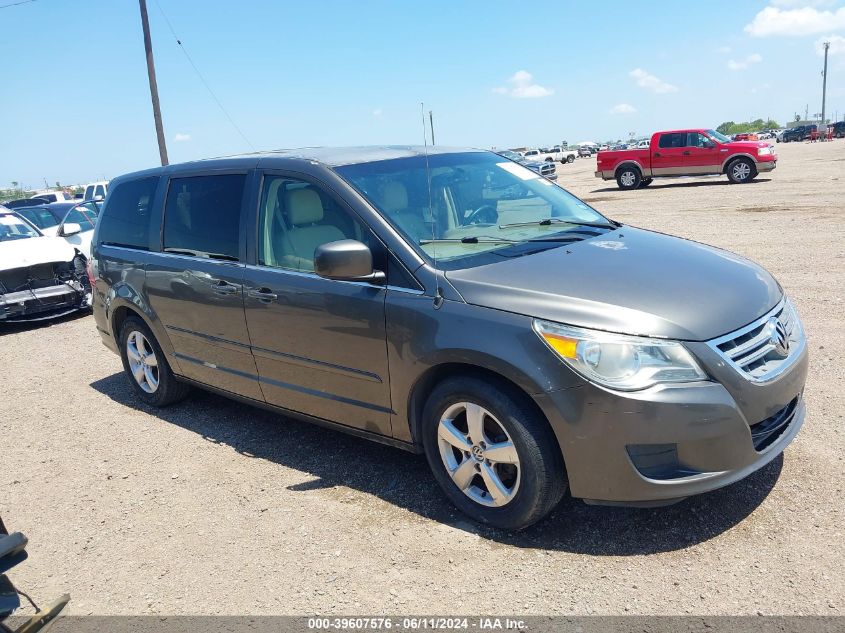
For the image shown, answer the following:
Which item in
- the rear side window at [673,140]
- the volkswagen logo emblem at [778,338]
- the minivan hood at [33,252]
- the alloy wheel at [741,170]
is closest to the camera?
the volkswagen logo emblem at [778,338]

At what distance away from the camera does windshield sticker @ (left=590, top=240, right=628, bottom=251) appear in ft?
12.3

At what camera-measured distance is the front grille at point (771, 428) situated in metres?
3.01

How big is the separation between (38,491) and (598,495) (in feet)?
11.4

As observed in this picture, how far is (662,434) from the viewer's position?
2826 millimetres

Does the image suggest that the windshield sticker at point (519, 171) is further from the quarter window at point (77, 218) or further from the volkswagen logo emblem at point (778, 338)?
the quarter window at point (77, 218)

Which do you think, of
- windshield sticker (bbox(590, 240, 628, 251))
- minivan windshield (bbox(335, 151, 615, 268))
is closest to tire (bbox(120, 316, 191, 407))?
minivan windshield (bbox(335, 151, 615, 268))

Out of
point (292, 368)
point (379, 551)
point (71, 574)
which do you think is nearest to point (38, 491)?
point (71, 574)

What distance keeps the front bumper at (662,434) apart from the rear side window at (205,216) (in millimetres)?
2460

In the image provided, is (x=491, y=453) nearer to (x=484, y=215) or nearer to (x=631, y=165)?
(x=484, y=215)

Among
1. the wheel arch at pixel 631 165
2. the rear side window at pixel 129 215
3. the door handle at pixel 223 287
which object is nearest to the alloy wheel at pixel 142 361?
the rear side window at pixel 129 215

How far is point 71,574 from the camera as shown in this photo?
3.38 metres

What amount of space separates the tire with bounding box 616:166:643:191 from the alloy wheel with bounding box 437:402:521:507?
23011 mm

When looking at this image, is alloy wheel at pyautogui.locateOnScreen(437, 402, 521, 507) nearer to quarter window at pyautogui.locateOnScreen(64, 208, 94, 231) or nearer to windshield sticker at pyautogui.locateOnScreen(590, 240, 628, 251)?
windshield sticker at pyautogui.locateOnScreen(590, 240, 628, 251)

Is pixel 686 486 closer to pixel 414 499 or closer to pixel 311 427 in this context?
pixel 414 499
